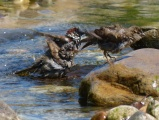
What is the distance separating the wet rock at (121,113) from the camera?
640 cm

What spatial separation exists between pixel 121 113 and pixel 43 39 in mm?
7416

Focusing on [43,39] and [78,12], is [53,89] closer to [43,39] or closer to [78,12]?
[43,39]

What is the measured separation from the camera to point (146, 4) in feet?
69.9

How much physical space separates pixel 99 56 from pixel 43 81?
2.09 metres

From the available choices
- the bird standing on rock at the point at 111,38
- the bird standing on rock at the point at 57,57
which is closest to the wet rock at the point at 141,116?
the bird standing on rock at the point at 111,38

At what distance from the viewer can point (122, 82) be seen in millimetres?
7953

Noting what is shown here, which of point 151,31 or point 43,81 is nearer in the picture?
point 43,81

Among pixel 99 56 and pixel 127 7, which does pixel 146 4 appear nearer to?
pixel 127 7

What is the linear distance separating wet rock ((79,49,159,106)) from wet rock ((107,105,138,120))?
1.19m

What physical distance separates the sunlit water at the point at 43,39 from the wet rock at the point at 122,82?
216mm

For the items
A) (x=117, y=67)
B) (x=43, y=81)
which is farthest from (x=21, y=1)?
(x=117, y=67)

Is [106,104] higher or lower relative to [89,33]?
lower

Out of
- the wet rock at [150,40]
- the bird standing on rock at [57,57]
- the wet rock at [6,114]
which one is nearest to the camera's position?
the wet rock at [6,114]

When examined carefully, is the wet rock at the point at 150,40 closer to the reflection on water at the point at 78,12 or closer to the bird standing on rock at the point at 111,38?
the bird standing on rock at the point at 111,38
